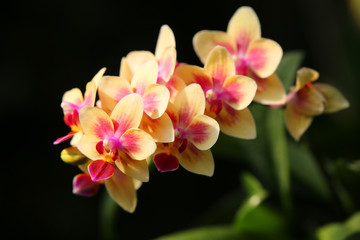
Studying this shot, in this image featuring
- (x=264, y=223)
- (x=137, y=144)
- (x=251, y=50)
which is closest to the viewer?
(x=137, y=144)

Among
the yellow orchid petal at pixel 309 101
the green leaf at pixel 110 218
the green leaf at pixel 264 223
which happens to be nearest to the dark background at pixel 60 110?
the green leaf at pixel 110 218

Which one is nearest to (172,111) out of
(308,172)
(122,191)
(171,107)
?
(171,107)

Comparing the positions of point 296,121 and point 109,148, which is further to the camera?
point 296,121

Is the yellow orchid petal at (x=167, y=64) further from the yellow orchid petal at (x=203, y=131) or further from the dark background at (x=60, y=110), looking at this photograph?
the dark background at (x=60, y=110)

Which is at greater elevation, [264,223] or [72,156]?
[72,156]

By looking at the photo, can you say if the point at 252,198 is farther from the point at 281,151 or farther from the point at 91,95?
the point at 91,95

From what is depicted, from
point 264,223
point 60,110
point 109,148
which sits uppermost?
point 109,148

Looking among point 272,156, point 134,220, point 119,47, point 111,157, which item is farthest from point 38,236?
point 111,157

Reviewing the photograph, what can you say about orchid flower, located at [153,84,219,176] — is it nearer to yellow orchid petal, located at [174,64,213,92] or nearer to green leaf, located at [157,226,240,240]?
yellow orchid petal, located at [174,64,213,92]
